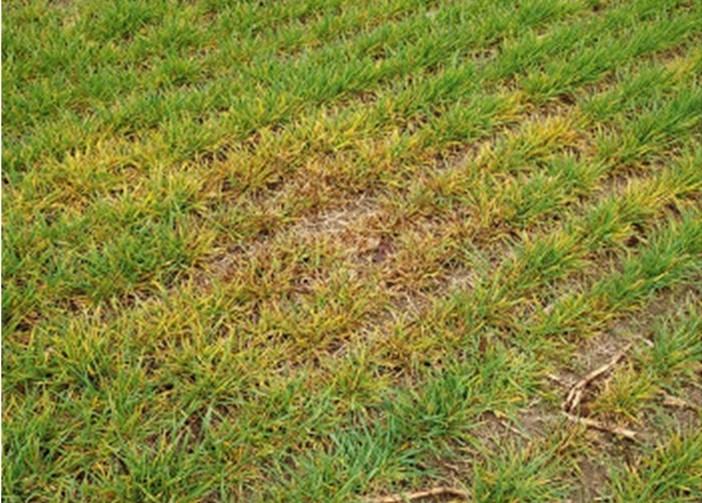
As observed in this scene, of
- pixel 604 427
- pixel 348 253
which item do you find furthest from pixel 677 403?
pixel 348 253

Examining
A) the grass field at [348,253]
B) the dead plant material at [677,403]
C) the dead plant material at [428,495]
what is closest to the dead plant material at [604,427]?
the grass field at [348,253]

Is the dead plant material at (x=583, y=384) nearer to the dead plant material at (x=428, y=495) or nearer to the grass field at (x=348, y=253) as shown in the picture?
the grass field at (x=348, y=253)

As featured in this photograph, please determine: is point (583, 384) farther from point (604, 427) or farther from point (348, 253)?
point (348, 253)

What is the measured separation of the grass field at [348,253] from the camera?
6.21ft

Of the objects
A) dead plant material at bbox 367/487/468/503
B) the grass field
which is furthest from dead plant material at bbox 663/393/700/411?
dead plant material at bbox 367/487/468/503

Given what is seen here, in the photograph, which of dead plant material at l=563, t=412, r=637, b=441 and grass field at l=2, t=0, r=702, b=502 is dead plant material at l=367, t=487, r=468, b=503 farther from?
dead plant material at l=563, t=412, r=637, b=441

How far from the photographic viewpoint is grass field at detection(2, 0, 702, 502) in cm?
189

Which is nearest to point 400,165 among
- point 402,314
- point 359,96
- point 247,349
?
point 359,96

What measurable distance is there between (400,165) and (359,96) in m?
0.41

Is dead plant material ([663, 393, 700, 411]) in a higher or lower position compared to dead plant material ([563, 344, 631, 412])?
lower

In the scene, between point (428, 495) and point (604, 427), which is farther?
point (604, 427)

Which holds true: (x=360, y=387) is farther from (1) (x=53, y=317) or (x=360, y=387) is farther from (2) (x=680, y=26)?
(2) (x=680, y=26)

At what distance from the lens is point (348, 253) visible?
2.38 metres

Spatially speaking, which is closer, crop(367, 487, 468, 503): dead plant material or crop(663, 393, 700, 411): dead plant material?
crop(367, 487, 468, 503): dead plant material
